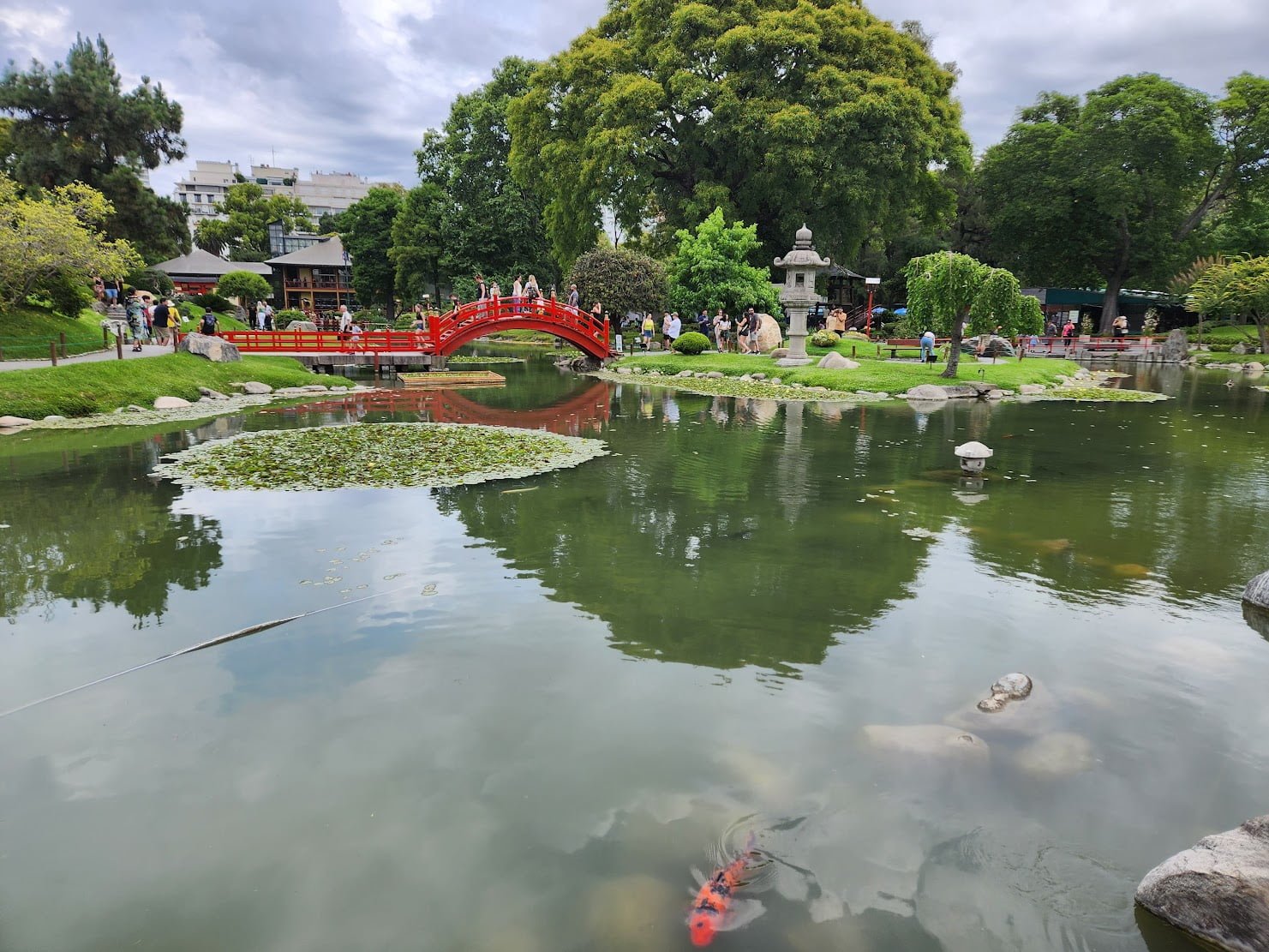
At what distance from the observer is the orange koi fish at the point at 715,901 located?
320 centimetres

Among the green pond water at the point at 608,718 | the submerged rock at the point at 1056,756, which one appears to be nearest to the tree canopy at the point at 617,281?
the green pond water at the point at 608,718

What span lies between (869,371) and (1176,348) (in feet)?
71.6

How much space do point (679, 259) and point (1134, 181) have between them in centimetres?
2272

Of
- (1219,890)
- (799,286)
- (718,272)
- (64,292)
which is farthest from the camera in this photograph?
(718,272)

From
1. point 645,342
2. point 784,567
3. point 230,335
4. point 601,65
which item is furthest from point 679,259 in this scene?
point 784,567

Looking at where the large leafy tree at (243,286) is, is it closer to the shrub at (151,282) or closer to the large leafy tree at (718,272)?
the shrub at (151,282)

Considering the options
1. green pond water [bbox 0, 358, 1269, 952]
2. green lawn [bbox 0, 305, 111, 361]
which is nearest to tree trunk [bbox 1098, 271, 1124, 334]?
green pond water [bbox 0, 358, 1269, 952]

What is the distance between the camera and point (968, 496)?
1012cm

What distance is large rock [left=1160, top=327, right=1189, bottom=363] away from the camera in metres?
35.5

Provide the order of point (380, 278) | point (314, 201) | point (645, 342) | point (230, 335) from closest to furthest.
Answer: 1. point (230, 335)
2. point (645, 342)
3. point (380, 278)
4. point (314, 201)

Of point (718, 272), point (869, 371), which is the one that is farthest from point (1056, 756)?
point (718, 272)

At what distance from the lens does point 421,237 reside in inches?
1893

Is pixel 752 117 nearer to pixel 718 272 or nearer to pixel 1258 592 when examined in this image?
pixel 718 272

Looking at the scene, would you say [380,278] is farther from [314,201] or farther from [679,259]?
Answer: [314,201]
